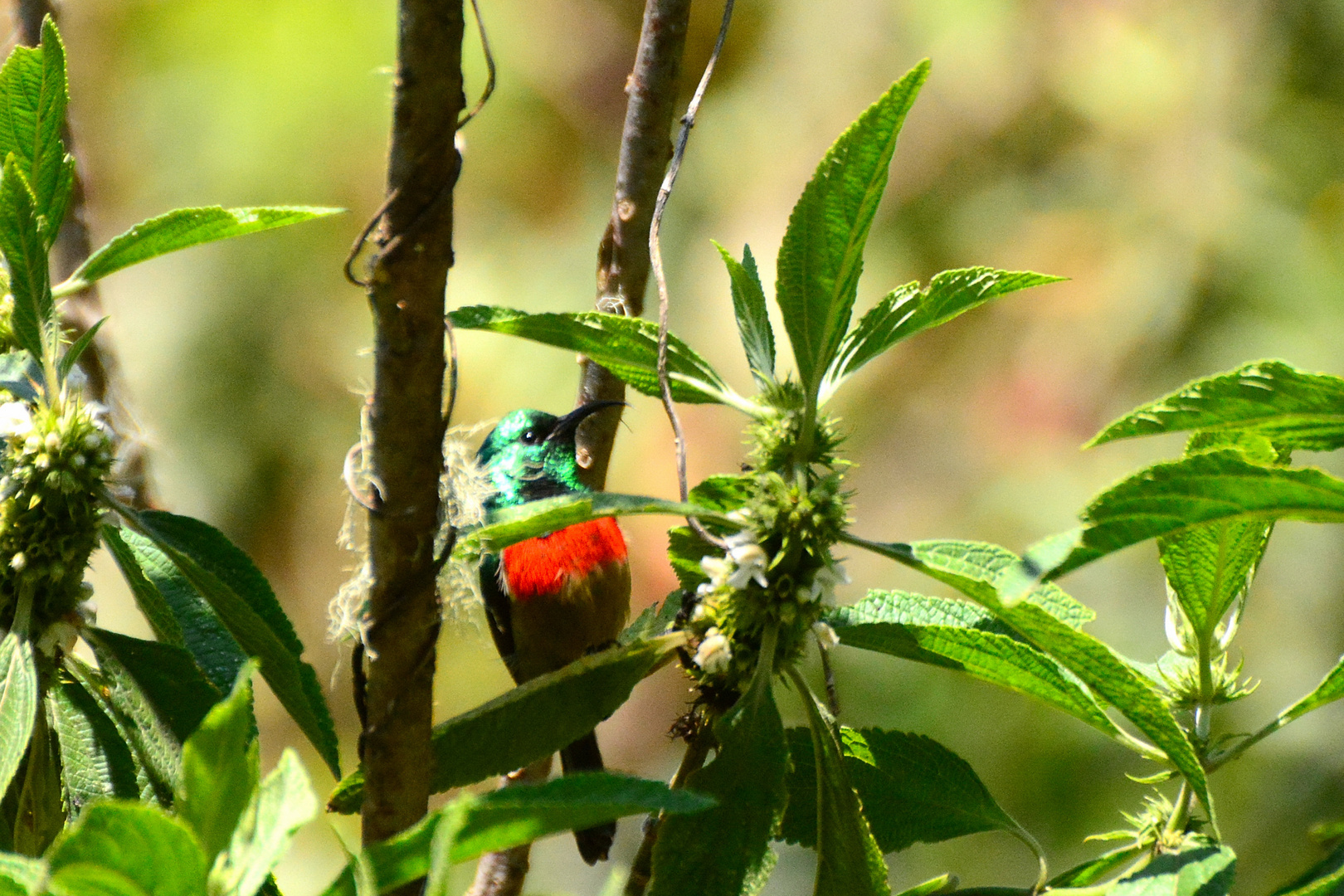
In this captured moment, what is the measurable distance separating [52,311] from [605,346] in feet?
2.25

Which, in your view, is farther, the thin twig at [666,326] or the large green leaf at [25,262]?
the thin twig at [666,326]

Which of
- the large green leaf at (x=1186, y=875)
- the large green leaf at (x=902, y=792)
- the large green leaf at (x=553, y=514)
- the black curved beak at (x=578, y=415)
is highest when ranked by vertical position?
the black curved beak at (x=578, y=415)

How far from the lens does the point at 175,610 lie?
1629mm

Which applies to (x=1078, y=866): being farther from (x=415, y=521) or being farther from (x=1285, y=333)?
(x=1285, y=333)

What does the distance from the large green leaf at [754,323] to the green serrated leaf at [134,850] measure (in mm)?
889

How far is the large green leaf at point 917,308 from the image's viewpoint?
143 cm

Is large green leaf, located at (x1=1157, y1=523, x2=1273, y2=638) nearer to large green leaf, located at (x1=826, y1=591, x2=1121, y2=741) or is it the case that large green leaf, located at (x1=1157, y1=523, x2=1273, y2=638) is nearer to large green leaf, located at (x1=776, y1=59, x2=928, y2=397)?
large green leaf, located at (x1=826, y1=591, x2=1121, y2=741)

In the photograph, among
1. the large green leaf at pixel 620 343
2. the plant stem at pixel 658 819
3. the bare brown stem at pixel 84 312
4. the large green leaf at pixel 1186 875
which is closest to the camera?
the large green leaf at pixel 1186 875

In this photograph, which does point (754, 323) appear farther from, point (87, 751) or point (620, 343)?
point (87, 751)

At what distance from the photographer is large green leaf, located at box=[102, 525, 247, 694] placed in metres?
1.46

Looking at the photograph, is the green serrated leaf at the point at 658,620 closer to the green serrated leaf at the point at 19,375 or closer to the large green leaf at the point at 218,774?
the large green leaf at the point at 218,774

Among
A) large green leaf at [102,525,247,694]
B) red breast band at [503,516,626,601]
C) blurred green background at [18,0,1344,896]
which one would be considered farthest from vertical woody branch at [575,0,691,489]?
blurred green background at [18,0,1344,896]

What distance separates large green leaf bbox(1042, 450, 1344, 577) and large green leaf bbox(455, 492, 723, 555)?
1.35 feet

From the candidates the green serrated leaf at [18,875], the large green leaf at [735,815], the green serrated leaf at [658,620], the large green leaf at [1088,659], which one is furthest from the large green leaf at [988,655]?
the green serrated leaf at [18,875]
